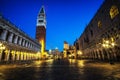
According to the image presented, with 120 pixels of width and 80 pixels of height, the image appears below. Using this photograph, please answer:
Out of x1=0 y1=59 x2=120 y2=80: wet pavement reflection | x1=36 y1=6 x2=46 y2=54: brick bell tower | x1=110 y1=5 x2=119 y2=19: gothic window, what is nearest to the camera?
x1=0 y1=59 x2=120 y2=80: wet pavement reflection

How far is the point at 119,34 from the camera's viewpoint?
101 feet

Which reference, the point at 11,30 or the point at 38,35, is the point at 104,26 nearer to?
the point at 11,30

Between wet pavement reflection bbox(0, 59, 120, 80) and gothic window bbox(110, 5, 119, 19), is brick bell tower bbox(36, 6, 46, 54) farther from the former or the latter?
wet pavement reflection bbox(0, 59, 120, 80)

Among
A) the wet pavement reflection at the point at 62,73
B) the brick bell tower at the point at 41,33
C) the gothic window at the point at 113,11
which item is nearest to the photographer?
the wet pavement reflection at the point at 62,73

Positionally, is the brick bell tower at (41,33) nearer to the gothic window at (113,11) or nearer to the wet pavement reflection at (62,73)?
the gothic window at (113,11)

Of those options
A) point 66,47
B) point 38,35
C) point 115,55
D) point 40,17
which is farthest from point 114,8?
point 66,47

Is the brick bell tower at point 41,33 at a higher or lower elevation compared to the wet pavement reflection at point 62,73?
higher

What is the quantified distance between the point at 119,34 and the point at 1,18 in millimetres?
34325

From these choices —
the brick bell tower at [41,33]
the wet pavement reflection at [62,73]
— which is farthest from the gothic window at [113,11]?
the brick bell tower at [41,33]

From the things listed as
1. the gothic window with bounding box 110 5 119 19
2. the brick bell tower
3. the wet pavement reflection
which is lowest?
the wet pavement reflection

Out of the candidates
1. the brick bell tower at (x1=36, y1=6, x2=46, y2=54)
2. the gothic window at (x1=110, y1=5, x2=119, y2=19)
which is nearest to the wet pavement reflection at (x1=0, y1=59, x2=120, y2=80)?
the gothic window at (x1=110, y1=5, x2=119, y2=19)

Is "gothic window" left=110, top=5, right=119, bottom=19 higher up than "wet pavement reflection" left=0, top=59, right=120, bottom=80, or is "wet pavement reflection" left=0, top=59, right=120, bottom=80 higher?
"gothic window" left=110, top=5, right=119, bottom=19

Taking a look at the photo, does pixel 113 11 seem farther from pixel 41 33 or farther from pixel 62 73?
pixel 41 33

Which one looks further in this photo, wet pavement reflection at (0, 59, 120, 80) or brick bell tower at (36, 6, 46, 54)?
brick bell tower at (36, 6, 46, 54)
